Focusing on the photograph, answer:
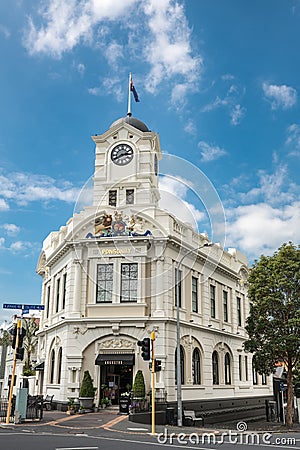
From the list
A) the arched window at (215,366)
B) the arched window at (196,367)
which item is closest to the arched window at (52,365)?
the arched window at (196,367)

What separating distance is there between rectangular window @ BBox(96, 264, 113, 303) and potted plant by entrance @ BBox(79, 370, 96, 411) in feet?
14.7

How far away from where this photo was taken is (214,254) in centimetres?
3753

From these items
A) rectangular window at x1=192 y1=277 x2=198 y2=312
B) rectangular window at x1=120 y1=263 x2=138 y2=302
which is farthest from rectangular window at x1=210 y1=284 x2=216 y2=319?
rectangular window at x1=120 y1=263 x2=138 y2=302

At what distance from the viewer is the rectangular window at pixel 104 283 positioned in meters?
30.5

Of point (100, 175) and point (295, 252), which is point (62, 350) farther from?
point (295, 252)

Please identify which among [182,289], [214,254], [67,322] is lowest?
[67,322]

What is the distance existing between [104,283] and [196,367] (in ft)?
26.9

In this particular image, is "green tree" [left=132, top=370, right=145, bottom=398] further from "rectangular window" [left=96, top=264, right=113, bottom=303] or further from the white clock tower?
the white clock tower

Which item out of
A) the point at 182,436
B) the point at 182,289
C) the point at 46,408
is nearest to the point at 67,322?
the point at 46,408

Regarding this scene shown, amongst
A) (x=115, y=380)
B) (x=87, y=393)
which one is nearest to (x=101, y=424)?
(x=87, y=393)

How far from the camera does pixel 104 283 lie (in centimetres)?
3072

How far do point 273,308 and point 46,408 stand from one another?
558 inches

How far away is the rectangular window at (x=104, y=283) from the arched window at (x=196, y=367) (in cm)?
693

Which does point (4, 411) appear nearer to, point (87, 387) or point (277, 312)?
point (87, 387)
